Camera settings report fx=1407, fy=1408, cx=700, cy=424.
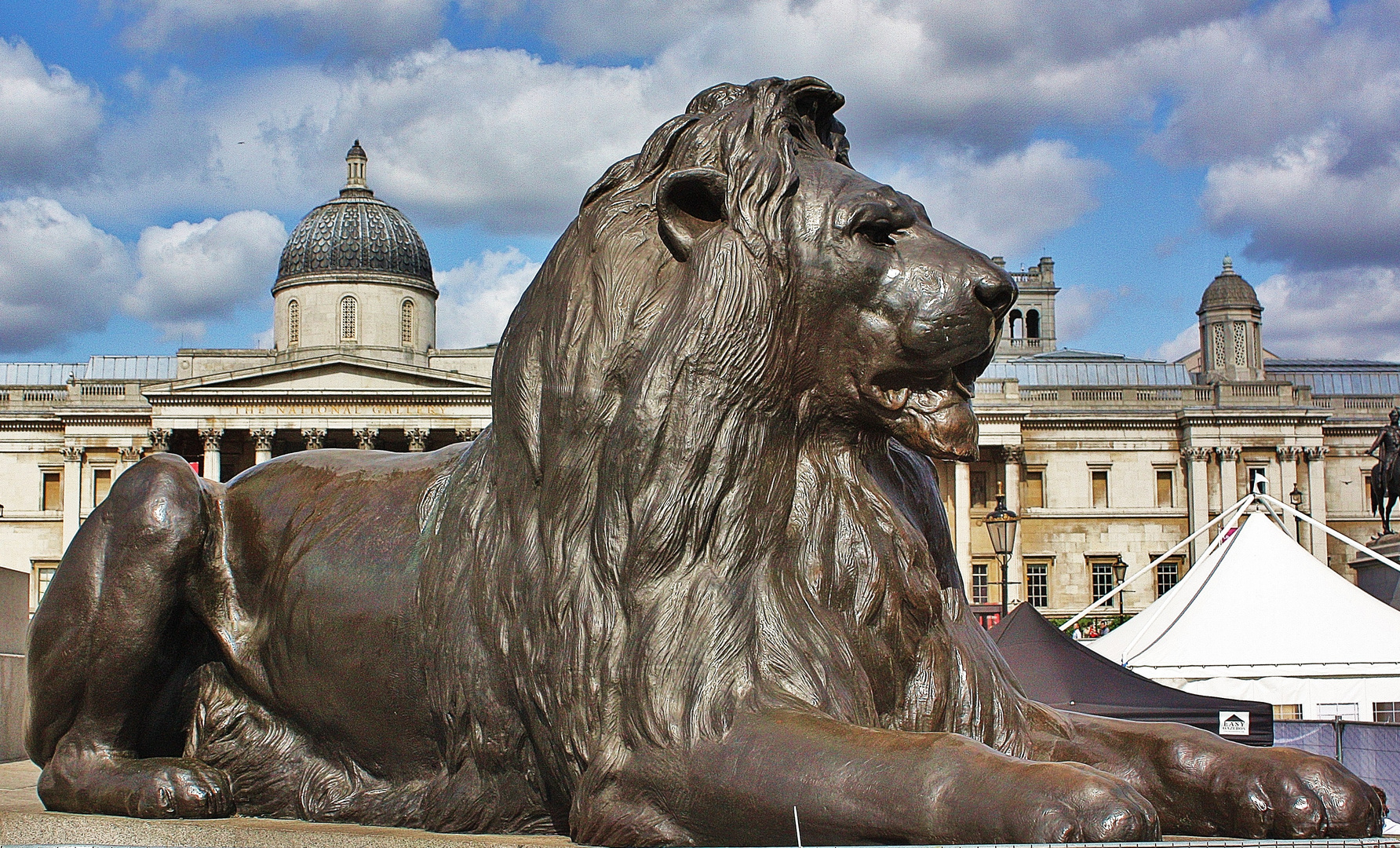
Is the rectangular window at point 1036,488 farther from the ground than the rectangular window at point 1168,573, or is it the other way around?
the rectangular window at point 1036,488

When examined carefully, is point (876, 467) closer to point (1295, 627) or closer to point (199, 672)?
point (199, 672)

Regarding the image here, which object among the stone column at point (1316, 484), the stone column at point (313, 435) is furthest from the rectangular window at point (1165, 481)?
the stone column at point (313, 435)

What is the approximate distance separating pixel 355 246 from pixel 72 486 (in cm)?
1454

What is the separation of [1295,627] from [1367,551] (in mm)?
4212

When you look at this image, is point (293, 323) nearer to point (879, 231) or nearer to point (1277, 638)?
point (1277, 638)

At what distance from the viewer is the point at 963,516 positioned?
51625 millimetres

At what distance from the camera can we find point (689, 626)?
7.02 feet

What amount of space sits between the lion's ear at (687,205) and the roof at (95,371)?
2448 inches

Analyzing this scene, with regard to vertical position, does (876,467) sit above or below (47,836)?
above

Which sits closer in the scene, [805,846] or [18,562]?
[805,846]

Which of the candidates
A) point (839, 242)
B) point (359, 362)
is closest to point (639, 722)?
point (839, 242)

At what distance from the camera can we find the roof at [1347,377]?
6862 centimetres

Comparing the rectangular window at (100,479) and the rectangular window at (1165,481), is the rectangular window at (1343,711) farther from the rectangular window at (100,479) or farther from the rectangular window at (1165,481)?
the rectangular window at (100,479)

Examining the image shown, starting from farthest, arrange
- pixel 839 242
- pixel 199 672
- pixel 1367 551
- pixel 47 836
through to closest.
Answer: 1. pixel 1367 551
2. pixel 199 672
3. pixel 47 836
4. pixel 839 242
